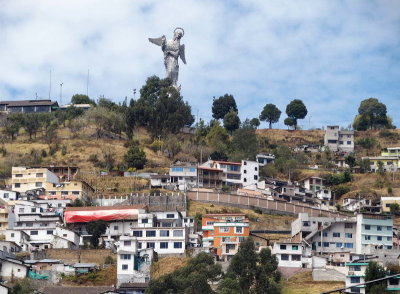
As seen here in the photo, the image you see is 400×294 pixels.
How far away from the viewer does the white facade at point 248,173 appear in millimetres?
88875

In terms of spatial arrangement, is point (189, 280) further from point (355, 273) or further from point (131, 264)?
point (355, 273)

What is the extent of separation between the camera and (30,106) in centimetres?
11350

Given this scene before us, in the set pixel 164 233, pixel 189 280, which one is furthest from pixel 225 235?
pixel 189 280

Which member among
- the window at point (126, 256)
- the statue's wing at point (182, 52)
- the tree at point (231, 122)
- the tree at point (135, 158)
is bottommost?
the window at point (126, 256)

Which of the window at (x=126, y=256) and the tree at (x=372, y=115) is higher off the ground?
the tree at (x=372, y=115)

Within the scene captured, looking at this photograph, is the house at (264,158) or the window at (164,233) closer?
the window at (164,233)

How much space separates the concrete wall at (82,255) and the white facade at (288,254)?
11.0 metres

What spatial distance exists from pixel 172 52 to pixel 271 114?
1658 cm

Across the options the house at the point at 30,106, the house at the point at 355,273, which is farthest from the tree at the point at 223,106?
the house at the point at 355,273

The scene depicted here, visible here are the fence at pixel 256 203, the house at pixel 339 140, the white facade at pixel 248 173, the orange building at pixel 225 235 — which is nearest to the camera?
the orange building at pixel 225 235

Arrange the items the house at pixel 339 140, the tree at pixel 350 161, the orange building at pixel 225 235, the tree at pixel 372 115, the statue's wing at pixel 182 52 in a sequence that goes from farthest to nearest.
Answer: the tree at pixel 372 115 < the statue's wing at pixel 182 52 < the house at pixel 339 140 < the tree at pixel 350 161 < the orange building at pixel 225 235

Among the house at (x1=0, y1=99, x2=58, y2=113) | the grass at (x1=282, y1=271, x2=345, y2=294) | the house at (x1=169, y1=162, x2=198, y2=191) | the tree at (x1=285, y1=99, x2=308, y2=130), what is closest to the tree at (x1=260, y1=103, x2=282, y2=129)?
the tree at (x1=285, y1=99, x2=308, y2=130)

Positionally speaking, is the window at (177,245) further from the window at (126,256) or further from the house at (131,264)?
the window at (126,256)

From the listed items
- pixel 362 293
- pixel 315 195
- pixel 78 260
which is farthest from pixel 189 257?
pixel 315 195
